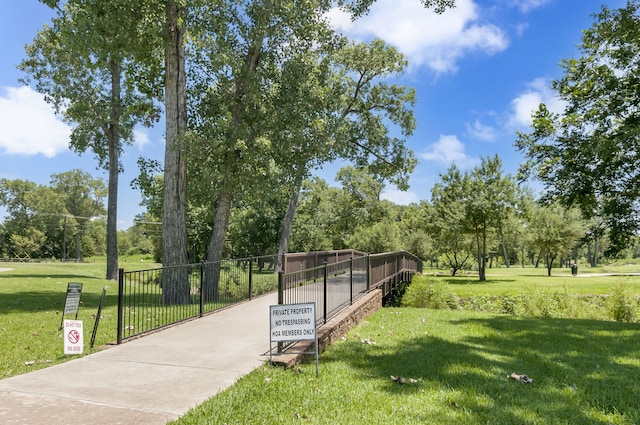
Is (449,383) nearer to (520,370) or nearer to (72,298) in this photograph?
(520,370)

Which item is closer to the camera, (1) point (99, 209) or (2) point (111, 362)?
(2) point (111, 362)

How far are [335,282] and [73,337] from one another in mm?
5374

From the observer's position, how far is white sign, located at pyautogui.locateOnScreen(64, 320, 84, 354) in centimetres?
620

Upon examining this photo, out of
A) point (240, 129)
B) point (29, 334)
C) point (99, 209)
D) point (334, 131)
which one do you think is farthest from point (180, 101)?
point (99, 209)

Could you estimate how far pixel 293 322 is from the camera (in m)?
5.72

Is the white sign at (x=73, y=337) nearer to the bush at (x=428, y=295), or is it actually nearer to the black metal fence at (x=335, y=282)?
the black metal fence at (x=335, y=282)

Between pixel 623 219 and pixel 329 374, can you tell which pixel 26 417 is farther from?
pixel 623 219

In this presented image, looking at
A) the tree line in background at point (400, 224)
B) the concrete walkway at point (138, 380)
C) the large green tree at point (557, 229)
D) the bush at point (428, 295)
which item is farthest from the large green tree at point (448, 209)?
the concrete walkway at point (138, 380)

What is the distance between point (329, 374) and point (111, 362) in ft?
10.3

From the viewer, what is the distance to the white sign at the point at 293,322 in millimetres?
5652

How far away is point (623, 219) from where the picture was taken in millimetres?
12883

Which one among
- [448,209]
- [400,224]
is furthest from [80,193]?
[448,209]

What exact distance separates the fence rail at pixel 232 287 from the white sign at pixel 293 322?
2.03 ft

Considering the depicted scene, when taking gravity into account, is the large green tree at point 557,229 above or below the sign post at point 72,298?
above
